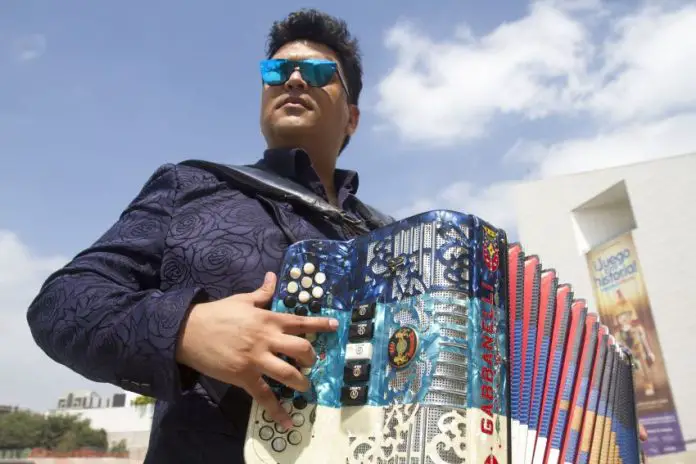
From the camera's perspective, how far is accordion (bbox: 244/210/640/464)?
0.86m

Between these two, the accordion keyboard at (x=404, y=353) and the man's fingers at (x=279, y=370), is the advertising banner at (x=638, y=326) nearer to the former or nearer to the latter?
the accordion keyboard at (x=404, y=353)

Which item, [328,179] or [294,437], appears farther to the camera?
[328,179]

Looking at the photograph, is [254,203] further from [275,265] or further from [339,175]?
[339,175]

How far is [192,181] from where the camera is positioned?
135 cm

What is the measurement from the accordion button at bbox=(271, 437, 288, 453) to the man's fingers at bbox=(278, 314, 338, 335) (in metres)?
0.17

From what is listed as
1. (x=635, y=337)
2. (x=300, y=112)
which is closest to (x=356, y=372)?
(x=300, y=112)

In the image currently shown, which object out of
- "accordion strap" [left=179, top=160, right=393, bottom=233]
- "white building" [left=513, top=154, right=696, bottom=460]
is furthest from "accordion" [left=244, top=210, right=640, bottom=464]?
"white building" [left=513, top=154, right=696, bottom=460]

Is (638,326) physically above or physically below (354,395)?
above

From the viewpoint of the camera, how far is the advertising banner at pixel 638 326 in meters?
19.3

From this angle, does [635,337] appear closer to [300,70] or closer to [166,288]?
[300,70]

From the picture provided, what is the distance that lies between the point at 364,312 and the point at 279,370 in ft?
0.57

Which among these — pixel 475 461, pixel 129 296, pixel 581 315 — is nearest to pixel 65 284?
pixel 129 296

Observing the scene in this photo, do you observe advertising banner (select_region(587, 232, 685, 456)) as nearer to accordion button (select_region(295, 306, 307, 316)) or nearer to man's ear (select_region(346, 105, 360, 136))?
man's ear (select_region(346, 105, 360, 136))

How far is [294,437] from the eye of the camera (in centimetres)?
94
